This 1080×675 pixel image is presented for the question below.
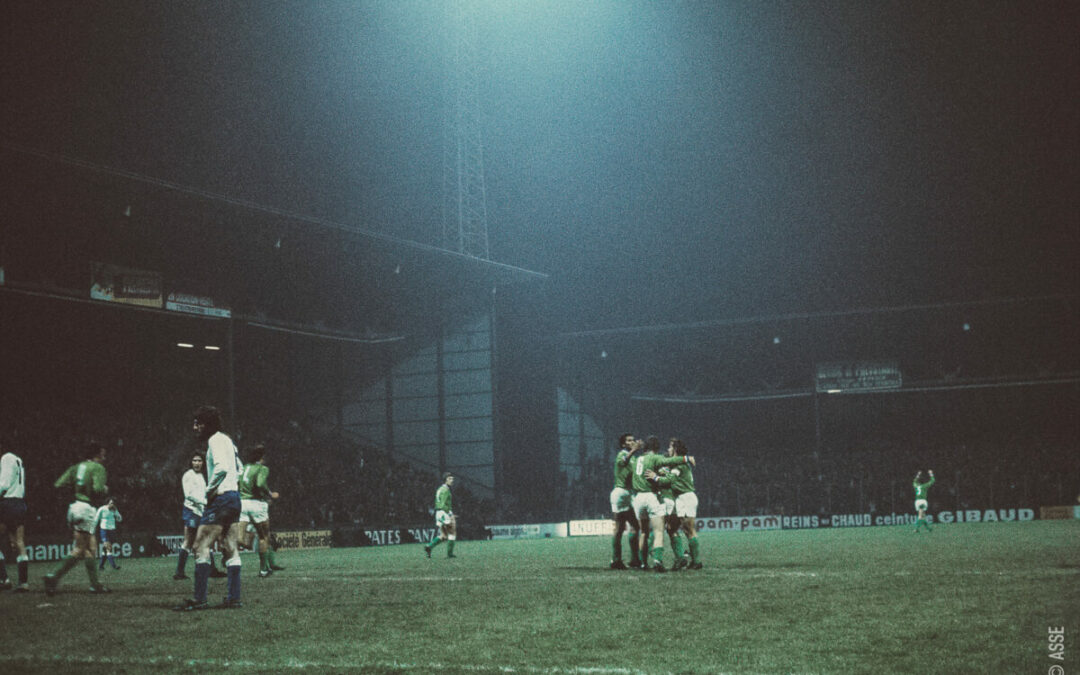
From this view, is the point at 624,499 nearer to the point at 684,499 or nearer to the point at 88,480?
the point at 684,499

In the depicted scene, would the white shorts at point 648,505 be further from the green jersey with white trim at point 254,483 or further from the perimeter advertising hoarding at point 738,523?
the perimeter advertising hoarding at point 738,523

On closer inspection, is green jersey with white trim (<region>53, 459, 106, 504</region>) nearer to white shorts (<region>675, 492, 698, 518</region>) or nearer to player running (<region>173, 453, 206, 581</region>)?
player running (<region>173, 453, 206, 581</region>)

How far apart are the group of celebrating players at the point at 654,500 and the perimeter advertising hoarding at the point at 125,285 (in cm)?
2557

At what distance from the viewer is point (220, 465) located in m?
11.9

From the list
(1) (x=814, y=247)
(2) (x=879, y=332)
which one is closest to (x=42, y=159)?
(1) (x=814, y=247)

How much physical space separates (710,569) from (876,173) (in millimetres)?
28398

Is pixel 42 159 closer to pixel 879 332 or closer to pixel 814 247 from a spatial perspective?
pixel 814 247

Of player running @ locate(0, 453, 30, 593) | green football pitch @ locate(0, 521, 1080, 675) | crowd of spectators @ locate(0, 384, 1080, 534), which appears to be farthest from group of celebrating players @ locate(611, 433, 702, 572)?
crowd of spectators @ locate(0, 384, 1080, 534)

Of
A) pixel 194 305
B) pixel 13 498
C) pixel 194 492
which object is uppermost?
pixel 194 305

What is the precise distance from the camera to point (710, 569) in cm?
1748

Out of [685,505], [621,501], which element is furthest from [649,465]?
[685,505]

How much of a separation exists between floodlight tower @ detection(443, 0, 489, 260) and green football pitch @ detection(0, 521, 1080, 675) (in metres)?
30.6

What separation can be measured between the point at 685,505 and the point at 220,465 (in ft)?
29.0

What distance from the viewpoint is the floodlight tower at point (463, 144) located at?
142 ft
